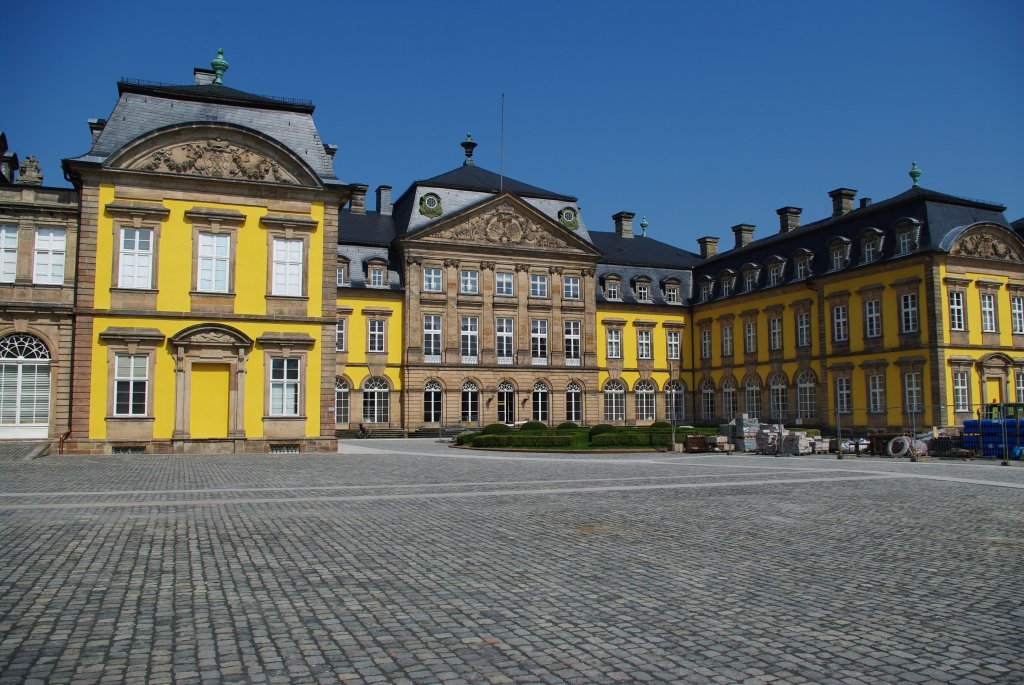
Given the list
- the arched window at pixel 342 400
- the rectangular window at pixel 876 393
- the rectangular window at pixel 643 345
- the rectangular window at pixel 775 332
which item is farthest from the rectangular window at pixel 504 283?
the rectangular window at pixel 876 393

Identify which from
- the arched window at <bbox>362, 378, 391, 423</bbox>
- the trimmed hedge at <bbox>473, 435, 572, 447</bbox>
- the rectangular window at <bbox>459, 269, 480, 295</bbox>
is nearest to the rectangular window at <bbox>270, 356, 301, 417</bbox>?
the trimmed hedge at <bbox>473, 435, 572, 447</bbox>

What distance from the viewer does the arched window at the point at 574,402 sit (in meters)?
51.5

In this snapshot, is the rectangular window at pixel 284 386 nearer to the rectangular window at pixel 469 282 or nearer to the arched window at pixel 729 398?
the rectangular window at pixel 469 282

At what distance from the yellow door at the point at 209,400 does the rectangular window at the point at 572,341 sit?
26.7 metres

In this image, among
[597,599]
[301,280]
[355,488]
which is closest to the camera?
[597,599]

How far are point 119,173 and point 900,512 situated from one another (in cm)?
2592

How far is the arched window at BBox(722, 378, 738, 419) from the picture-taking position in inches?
2046

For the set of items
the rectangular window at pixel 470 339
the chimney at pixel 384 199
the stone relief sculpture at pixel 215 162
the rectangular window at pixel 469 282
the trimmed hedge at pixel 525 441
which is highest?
the chimney at pixel 384 199

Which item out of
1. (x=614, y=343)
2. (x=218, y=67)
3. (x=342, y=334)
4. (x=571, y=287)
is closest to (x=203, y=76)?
(x=218, y=67)

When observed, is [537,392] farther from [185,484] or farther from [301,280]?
[185,484]

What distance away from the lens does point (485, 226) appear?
163 feet

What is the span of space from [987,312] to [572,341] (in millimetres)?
22716

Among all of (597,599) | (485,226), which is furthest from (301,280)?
(597,599)

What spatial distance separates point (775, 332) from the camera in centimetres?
4847
